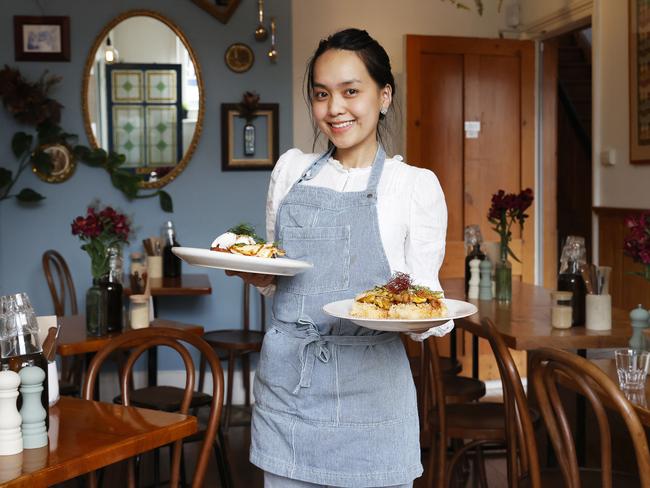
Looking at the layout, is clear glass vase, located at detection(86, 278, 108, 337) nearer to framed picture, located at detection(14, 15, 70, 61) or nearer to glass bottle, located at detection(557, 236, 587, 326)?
glass bottle, located at detection(557, 236, 587, 326)

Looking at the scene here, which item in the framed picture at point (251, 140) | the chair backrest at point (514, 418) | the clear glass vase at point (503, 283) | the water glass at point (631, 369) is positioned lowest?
the chair backrest at point (514, 418)

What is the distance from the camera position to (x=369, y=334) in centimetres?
181

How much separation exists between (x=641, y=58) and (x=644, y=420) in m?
3.11

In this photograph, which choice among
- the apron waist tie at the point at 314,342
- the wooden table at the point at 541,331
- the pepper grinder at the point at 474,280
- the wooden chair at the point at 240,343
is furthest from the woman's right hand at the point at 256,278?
the wooden chair at the point at 240,343

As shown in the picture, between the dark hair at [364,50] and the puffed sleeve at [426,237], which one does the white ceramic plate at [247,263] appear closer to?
the puffed sleeve at [426,237]

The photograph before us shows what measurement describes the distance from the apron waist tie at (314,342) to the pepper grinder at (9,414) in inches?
20.4

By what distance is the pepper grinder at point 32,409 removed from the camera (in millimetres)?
1659

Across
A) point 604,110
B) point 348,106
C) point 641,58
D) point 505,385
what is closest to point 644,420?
point 505,385

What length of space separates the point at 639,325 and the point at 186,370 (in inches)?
49.8

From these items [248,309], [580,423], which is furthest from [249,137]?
[580,423]

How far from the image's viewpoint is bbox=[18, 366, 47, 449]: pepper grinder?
1659 millimetres

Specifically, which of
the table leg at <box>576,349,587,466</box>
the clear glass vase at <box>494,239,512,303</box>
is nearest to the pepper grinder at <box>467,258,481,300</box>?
the clear glass vase at <box>494,239,512,303</box>

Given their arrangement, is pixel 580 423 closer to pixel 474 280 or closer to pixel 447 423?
pixel 447 423

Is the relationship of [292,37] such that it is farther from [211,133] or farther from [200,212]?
[200,212]
